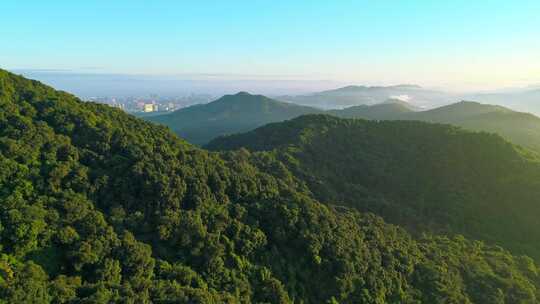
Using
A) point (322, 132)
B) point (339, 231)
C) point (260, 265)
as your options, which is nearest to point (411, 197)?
point (322, 132)

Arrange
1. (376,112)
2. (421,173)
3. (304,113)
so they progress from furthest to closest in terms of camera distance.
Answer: (304,113) → (376,112) → (421,173)

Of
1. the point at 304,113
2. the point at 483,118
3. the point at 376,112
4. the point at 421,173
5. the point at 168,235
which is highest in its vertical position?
the point at 483,118

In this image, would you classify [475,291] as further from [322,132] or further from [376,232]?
[322,132]

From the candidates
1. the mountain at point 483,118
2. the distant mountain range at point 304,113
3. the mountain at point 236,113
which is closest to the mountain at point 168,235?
the mountain at point 483,118

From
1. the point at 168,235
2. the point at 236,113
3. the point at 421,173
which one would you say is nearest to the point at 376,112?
the point at 236,113

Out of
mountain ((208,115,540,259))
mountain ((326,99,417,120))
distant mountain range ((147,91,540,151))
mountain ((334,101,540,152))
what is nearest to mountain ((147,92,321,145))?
distant mountain range ((147,91,540,151))

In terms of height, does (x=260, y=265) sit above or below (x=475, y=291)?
above

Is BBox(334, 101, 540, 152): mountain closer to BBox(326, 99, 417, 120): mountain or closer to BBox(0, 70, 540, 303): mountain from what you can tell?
BBox(326, 99, 417, 120): mountain

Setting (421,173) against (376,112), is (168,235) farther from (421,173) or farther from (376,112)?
(376,112)
